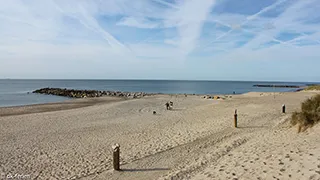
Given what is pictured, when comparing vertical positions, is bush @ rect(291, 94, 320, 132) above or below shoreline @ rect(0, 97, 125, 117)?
above

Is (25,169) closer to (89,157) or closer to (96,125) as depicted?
(89,157)

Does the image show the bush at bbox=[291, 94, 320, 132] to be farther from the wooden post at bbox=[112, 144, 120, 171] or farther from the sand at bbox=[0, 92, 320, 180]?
the wooden post at bbox=[112, 144, 120, 171]

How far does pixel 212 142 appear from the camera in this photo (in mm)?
10492

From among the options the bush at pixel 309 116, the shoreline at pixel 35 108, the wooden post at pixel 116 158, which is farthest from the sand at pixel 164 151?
the shoreline at pixel 35 108

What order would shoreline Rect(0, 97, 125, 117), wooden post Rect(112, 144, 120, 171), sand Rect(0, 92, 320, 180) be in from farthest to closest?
shoreline Rect(0, 97, 125, 117) < wooden post Rect(112, 144, 120, 171) < sand Rect(0, 92, 320, 180)

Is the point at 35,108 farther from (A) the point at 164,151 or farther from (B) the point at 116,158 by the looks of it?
(B) the point at 116,158

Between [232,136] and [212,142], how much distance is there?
1342mm

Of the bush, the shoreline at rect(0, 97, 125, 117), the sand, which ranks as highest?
the bush

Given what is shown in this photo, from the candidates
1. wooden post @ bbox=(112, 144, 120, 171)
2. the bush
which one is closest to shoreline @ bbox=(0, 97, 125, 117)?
wooden post @ bbox=(112, 144, 120, 171)

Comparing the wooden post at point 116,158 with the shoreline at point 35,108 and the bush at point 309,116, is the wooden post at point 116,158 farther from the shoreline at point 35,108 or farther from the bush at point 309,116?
the shoreline at point 35,108

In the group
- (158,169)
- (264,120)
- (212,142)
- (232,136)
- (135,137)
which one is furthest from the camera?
(264,120)

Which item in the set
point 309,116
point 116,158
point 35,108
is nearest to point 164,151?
point 116,158

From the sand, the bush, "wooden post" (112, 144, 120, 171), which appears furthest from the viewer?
the bush

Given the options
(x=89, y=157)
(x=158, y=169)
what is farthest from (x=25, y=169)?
(x=158, y=169)
